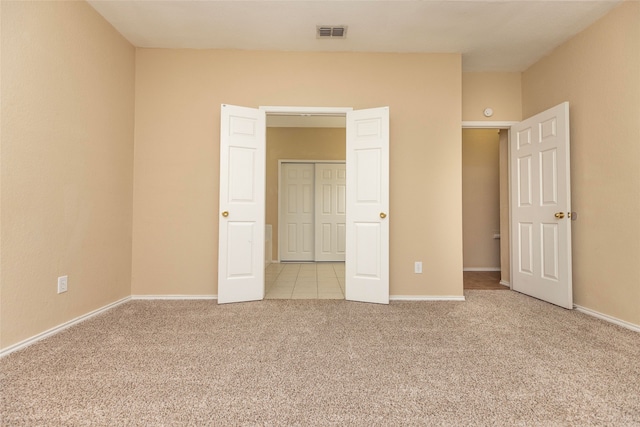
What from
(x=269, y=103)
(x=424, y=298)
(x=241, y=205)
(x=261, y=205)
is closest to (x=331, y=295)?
(x=424, y=298)

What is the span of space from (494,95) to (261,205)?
3.14m

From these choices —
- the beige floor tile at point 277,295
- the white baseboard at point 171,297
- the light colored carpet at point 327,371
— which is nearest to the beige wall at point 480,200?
the light colored carpet at point 327,371

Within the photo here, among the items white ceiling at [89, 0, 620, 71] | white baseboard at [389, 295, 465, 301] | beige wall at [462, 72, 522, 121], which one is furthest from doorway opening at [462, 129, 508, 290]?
white baseboard at [389, 295, 465, 301]

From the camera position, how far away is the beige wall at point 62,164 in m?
1.96

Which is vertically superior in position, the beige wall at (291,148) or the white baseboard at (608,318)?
the beige wall at (291,148)

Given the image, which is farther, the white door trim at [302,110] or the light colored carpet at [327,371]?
the white door trim at [302,110]

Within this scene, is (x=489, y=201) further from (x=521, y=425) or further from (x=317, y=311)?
(x=521, y=425)

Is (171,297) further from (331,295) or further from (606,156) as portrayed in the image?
(606,156)

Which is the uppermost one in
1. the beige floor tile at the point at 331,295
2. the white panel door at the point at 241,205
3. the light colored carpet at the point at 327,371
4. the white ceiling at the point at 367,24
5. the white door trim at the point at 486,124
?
the white ceiling at the point at 367,24

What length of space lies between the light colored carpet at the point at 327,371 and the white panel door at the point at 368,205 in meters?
0.54

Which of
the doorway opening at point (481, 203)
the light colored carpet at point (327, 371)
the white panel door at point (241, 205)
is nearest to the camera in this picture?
the light colored carpet at point (327, 371)

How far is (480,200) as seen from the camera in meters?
5.18

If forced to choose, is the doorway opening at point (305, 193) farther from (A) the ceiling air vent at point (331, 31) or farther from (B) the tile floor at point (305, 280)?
(A) the ceiling air vent at point (331, 31)

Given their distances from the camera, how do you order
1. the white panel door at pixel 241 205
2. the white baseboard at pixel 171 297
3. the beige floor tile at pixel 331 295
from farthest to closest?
1. the beige floor tile at pixel 331 295
2. the white baseboard at pixel 171 297
3. the white panel door at pixel 241 205
